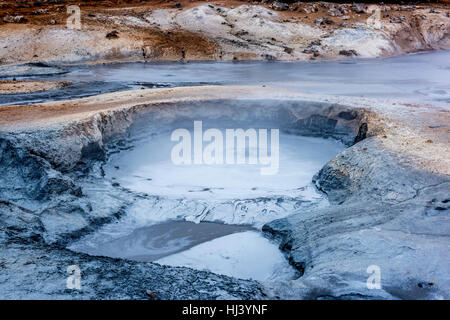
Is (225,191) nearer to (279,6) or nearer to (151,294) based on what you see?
(151,294)

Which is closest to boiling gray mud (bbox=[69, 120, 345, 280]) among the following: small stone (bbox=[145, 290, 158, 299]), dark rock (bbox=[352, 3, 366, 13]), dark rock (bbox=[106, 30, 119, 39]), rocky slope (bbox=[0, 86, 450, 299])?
rocky slope (bbox=[0, 86, 450, 299])

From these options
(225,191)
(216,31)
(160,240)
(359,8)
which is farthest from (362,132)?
(359,8)

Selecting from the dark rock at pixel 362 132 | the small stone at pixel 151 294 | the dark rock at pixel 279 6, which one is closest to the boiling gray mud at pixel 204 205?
the dark rock at pixel 362 132

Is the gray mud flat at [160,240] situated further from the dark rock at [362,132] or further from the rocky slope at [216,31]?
the rocky slope at [216,31]

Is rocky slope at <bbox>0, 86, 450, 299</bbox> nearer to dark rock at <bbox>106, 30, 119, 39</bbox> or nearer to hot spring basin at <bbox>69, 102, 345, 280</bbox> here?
hot spring basin at <bbox>69, 102, 345, 280</bbox>
